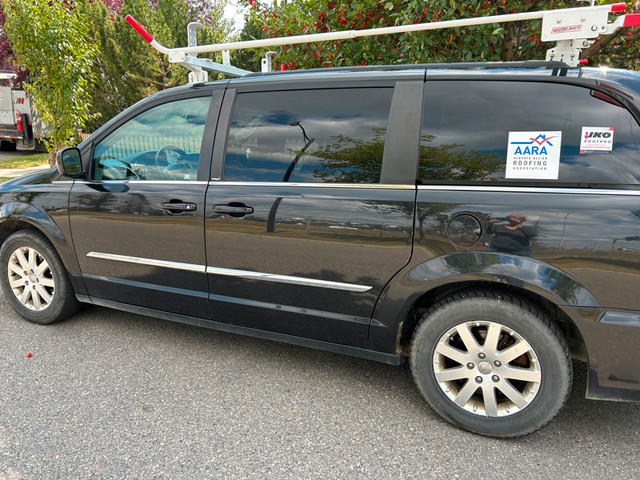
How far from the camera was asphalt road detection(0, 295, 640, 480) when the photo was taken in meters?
2.15

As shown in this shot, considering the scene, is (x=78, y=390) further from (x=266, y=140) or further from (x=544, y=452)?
(x=544, y=452)

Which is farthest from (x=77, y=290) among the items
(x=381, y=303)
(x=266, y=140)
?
(x=381, y=303)

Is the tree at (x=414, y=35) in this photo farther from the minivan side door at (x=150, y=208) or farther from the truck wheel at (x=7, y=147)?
the truck wheel at (x=7, y=147)

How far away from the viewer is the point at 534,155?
A: 2.15m

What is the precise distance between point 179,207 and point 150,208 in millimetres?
236

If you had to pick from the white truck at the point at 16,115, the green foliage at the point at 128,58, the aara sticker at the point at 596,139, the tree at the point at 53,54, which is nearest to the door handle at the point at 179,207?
the aara sticker at the point at 596,139

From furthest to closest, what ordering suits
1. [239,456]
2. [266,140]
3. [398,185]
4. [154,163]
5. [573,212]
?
1. [154,163]
2. [266,140]
3. [398,185]
4. [239,456]
5. [573,212]

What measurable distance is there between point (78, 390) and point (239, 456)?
1172mm

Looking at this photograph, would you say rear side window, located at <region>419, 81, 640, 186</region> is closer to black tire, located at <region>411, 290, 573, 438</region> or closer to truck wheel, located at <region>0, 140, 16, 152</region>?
black tire, located at <region>411, 290, 573, 438</region>

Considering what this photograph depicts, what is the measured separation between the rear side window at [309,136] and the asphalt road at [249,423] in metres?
1.25

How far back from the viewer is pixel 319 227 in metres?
2.50

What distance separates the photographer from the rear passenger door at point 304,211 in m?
2.42

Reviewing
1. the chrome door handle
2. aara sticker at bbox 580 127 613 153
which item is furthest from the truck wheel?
aara sticker at bbox 580 127 613 153

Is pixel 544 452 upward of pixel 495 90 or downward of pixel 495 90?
downward
